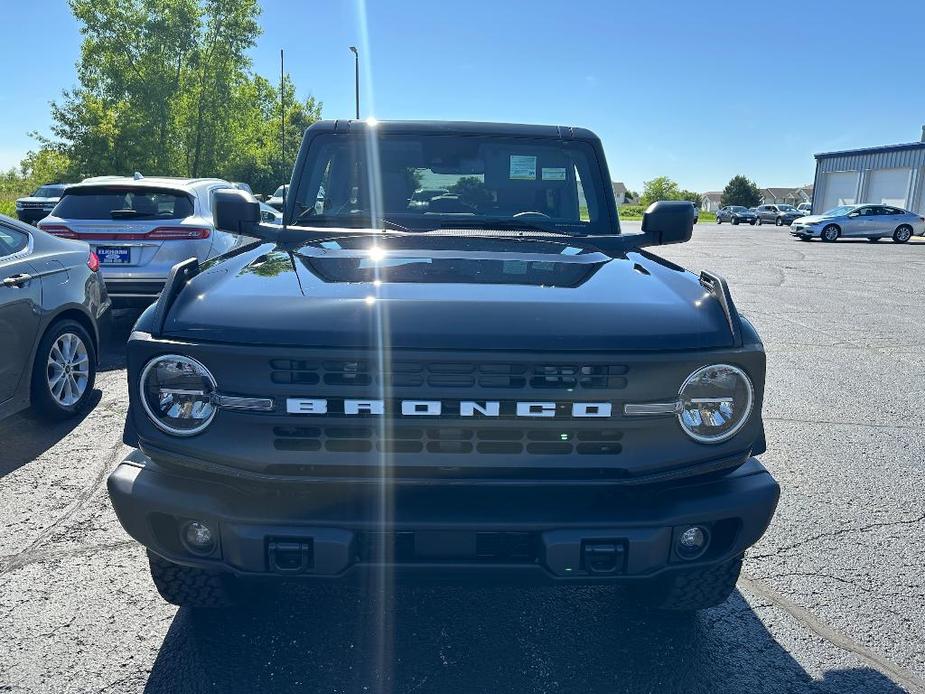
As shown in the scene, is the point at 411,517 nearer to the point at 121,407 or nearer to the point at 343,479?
the point at 343,479

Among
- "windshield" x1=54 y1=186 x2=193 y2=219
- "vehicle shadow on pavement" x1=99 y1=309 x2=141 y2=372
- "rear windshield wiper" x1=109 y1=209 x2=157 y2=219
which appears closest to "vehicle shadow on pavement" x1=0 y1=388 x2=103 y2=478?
"vehicle shadow on pavement" x1=99 y1=309 x2=141 y2=372

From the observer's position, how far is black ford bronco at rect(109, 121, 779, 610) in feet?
6.37

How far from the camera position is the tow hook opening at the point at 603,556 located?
1964 millimetres

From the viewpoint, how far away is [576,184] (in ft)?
12.2

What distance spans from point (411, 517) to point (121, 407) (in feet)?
12.8

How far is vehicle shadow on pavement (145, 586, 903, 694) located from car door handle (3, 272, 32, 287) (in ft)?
8.60

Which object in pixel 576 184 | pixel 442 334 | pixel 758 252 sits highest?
pixel 576 184

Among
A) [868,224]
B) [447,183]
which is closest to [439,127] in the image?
[447,183]

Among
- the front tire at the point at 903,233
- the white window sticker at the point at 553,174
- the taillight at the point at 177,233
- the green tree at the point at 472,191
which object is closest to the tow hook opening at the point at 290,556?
the green tree at the point at 472,191

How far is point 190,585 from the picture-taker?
95.1 inches

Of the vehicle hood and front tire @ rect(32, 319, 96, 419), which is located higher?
the vehicle hood

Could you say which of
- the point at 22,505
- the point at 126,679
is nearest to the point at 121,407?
the point at 22,505

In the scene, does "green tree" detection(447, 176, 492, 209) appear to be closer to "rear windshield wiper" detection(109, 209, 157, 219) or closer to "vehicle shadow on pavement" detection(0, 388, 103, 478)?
"vehicle shadow on pavement" detection(0, 388, 103, 478)

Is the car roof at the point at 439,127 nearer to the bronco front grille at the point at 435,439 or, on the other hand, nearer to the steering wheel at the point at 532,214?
the steering wheel at the point at 532,214
